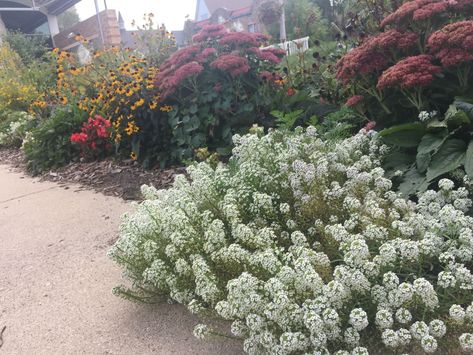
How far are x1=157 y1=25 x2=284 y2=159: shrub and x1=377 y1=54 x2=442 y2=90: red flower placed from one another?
1.72m

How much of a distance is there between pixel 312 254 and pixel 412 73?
1570mm

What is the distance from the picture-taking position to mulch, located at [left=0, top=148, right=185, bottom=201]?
183 inches

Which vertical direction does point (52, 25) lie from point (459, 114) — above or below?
above

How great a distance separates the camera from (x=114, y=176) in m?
5.18

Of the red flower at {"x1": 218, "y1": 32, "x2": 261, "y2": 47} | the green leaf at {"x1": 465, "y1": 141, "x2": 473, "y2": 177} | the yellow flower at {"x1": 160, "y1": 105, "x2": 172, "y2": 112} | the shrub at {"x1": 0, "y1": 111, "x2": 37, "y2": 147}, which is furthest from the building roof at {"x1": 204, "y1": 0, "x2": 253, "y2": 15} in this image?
the green leaf at {"x1": 465, "y1": 141, "x2": 473, "y2": 177}

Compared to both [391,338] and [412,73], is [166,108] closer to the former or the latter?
[412,73]

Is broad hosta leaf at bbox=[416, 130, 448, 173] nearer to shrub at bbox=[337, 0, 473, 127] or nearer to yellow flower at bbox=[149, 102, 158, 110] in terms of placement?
shrub at bbox=[337, 0, 473, 127]

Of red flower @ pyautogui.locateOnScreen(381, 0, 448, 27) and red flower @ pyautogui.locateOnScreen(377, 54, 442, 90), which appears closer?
red flower @ pyautogui.locateOnScreen(377, 54, 442, 90)

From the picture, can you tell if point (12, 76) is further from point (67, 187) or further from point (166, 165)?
point (166, 165)

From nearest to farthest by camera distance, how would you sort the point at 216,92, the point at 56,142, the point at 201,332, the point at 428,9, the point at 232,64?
1. the point at 201,332
2. the point at 428,9
3. the point at 232,64
4. the point at 216,92
5. the point at 56,142

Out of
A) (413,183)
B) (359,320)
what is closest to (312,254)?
(359,320)

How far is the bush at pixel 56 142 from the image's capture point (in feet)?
20.6

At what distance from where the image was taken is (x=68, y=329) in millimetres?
2400

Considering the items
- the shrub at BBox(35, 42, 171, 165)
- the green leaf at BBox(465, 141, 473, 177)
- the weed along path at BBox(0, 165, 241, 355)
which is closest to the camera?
the weed along path at BBox(0, 165, 241, 355)
